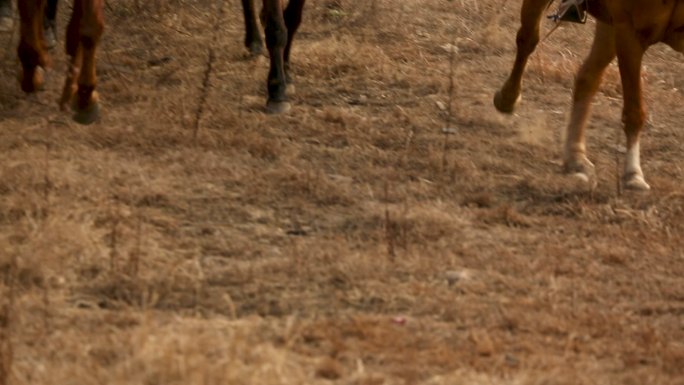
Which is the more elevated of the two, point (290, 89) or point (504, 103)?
point (504, 103)

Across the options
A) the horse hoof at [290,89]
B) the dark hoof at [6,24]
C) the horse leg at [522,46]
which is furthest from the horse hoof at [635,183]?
the dark hoof at [6,24]

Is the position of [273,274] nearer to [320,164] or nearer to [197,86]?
[320,164]

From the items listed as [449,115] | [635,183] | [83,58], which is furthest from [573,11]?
[83,58]

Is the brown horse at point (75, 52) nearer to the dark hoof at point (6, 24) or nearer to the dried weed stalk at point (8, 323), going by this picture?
the dried weed stalk at point (8, 323)

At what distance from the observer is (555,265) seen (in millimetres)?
6145

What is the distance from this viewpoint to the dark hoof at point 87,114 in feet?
24.5

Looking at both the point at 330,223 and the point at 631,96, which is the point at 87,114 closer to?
the point at 330,223

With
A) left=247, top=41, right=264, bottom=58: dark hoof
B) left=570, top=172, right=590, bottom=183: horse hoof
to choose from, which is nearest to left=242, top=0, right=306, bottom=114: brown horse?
left=247, top=41, right=264, bottom=58: dark hoof

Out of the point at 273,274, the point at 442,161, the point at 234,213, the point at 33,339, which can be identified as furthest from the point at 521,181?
the point at 33,339

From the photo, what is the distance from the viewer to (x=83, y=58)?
23.7 feet

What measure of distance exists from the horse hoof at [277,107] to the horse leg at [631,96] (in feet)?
6.39

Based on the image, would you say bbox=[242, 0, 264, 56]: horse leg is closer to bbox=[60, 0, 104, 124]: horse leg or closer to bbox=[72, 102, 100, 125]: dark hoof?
bbox=[60, 0, 104, 124]: horse leg

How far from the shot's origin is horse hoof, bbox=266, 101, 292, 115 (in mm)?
8398

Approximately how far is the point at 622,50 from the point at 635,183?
642 mm
